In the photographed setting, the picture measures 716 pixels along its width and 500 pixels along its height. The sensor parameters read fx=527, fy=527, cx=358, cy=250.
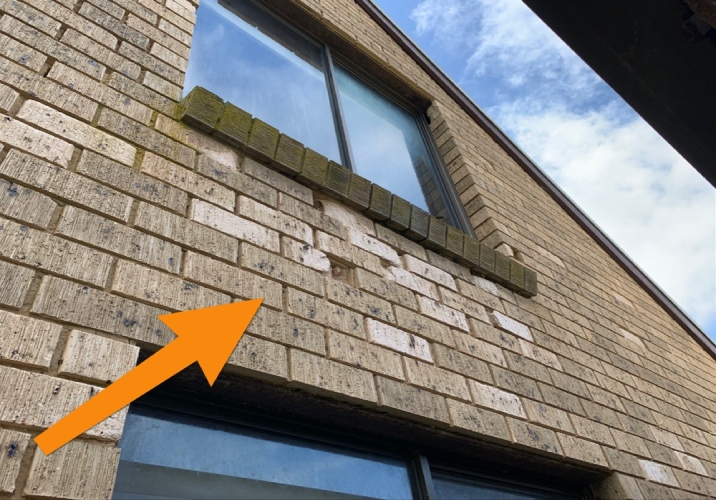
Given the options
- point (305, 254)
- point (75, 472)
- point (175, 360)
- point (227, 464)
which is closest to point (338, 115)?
point (305, 254)

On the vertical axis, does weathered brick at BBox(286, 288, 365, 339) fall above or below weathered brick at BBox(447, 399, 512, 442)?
above

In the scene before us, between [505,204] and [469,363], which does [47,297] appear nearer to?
[469,363]

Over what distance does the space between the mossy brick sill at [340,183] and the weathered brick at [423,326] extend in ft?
1.74

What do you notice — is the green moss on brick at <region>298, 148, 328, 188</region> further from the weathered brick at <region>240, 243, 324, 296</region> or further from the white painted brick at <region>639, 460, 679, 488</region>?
the white painted brick at <region>639, 460, 679, 488</region>

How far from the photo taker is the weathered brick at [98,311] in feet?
4.33

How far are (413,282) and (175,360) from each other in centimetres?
125

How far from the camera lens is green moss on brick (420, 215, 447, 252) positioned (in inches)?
107

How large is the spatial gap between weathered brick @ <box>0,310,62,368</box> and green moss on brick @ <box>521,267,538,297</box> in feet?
8.11

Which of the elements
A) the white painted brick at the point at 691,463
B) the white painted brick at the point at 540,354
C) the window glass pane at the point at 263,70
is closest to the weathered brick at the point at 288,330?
the white painted brick at the point at 540,354

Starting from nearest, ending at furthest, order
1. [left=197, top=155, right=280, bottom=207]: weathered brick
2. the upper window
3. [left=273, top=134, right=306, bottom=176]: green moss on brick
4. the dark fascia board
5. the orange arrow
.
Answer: the orange arrow
[left=197, top=155, right=280, bottom=207]: weathered brick
[left=273, top=134, right=306, bottom=176]: green moss on brick
the upper window
the dark fascia board

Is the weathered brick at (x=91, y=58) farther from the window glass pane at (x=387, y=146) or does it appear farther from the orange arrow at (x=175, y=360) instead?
the window glass pane at (x=387, y=146)

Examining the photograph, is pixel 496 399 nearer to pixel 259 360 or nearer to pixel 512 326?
pixel 512 326

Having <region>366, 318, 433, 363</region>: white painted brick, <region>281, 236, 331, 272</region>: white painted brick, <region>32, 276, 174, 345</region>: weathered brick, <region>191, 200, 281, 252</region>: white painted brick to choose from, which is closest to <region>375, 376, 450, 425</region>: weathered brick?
<region>366, 318, 433, 363</region>: white painted brick

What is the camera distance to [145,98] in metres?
2.05
